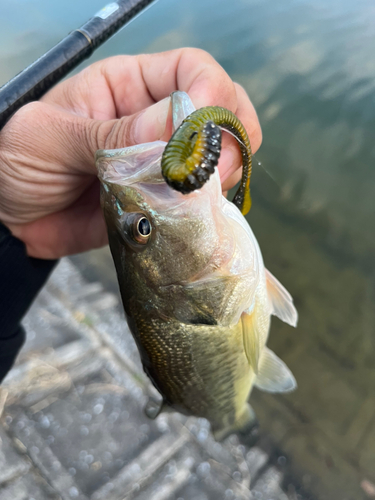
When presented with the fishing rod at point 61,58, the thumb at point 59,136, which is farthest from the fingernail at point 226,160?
the fishing rod at point 61,58

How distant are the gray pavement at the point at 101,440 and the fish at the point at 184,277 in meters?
1.14

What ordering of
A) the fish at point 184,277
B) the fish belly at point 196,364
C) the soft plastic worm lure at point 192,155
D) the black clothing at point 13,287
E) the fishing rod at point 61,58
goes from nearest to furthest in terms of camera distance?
the soft plastic worm lure at point 192,155
the fish at point 184,277
the fish belly at point 196,364
the fishing rod at point 61,58
the black clothing at point 13,287

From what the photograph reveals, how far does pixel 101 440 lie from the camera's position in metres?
2.24

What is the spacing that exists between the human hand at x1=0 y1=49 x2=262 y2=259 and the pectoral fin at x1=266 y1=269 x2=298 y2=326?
Answer: 17.0 inches

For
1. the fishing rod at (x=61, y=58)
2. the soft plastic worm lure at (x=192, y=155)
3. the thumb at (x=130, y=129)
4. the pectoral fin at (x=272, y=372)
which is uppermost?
the fishing rod at (x=61, y=58)

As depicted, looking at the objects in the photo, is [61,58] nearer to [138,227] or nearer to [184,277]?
[138,227]

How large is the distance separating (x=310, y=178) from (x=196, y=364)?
2338mm

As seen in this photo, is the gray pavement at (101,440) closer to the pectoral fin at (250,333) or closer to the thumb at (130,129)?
the pectoral fin at (250,333)

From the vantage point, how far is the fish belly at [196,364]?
1.06 m

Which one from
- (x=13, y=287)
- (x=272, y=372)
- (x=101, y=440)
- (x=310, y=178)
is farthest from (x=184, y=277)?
(x=310, y=178)

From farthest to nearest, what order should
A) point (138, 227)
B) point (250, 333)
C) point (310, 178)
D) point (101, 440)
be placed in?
1. point (310, 178)
2. point (101, 440)
3. point (250, 333)
4. point (138, 227)

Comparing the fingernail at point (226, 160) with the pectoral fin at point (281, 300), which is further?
the pectoral fin at point (281, 300)

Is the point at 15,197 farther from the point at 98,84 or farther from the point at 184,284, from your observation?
the point at 184,284

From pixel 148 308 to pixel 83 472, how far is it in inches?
69.4
